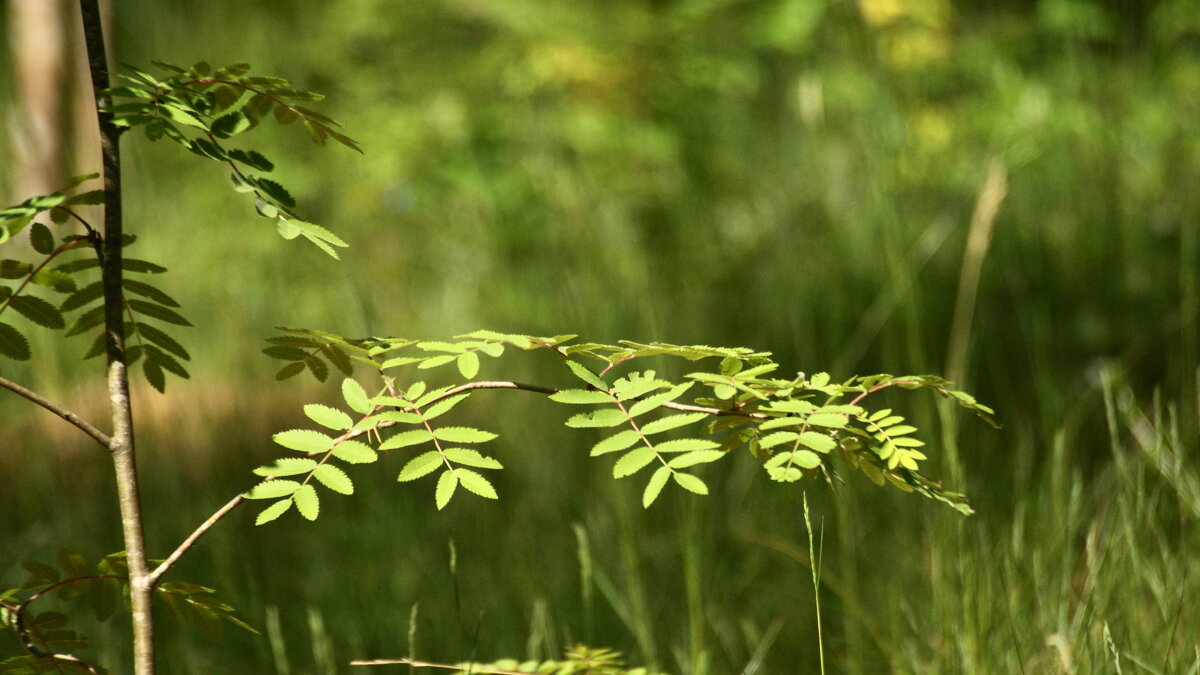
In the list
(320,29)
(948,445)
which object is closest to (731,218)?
(948,445)

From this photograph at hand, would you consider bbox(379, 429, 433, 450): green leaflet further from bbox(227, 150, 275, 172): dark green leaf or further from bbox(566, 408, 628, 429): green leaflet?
bbox(227, 150, 275, 172): dark green leaf

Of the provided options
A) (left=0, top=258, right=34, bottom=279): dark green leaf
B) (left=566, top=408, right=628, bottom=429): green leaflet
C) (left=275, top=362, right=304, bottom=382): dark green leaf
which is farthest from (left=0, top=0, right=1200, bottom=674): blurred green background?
(left=0, top=258, right=34, bottom=279): dark green leaf

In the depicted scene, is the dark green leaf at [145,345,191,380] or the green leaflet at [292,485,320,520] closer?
the green leaflet at [292,485,320,520]

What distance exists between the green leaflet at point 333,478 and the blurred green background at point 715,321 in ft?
1.12

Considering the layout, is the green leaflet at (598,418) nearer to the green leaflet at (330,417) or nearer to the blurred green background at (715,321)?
the green leaflet at (330,417)

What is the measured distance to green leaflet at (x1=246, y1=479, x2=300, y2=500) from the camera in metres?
0.73

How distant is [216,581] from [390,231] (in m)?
3.66

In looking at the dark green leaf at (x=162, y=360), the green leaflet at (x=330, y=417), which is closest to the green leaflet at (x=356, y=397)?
the green leaflet at (x=330, y=417)

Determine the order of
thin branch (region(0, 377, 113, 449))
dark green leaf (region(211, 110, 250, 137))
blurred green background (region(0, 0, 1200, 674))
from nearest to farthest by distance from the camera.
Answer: thin branch (region(0, 377, 113, 449)) → dark green leaf (region(211, 110, 250, 137)) → blurred green background (region(0, 0, 1200, 674))

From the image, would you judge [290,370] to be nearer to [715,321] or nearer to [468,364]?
[468,364]

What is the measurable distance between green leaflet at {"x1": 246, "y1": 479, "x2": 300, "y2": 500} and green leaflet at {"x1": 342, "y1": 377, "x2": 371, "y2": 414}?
0.07 metres

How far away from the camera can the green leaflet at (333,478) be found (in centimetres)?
73

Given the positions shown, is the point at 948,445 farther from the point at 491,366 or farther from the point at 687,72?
the point at 687,72

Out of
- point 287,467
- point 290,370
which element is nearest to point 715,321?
point 290,370
